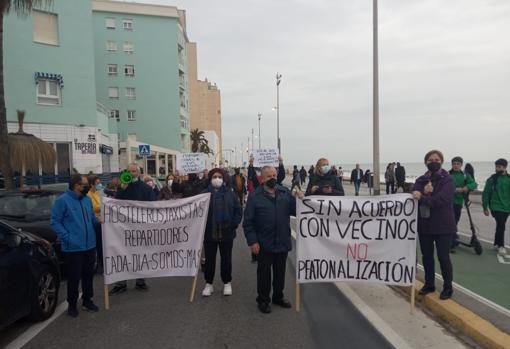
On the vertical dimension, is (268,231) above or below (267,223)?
below

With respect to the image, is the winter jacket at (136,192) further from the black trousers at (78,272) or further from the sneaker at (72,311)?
the sneaker at (72,311)

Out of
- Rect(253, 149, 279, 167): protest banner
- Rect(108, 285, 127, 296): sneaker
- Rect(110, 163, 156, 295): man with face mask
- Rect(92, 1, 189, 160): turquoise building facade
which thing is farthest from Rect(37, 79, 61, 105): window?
Rect(92, 1, 189, 160): turquoise building facade

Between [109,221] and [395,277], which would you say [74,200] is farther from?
[395,277]

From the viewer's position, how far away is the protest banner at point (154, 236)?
20.3 ft

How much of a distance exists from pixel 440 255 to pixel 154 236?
396cm

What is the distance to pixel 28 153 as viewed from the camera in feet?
54.7

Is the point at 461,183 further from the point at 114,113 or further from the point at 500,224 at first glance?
the point at 114,113

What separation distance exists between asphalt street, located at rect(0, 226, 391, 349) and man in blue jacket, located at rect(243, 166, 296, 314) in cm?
33

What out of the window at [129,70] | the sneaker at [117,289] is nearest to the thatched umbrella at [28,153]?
the sneaker at [117,289]

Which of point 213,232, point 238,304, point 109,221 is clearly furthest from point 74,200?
point 238,304

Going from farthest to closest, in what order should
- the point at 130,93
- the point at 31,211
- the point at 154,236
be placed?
the point at 130,93
the point at 31,211
the point at 154,236

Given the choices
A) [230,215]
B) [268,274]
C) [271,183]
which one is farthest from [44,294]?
[271,183]

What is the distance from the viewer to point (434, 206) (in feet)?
17.9

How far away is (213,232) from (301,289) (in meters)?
1.63
